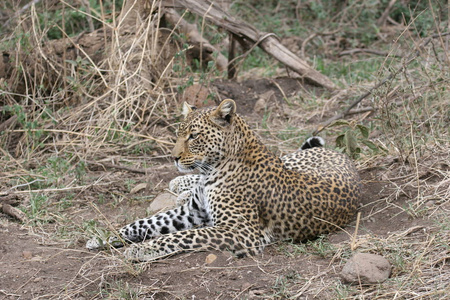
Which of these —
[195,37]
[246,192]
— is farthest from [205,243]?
[195,37]

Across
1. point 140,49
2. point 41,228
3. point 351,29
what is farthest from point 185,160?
point 351,29

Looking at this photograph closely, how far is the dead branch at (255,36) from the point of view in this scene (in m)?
10.6

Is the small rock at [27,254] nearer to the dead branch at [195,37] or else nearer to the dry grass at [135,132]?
the dry grass at [135,132]

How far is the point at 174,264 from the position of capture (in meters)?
6.02

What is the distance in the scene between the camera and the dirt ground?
216 inches

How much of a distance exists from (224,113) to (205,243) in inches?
55.9

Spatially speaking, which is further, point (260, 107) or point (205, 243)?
point (260, 107)

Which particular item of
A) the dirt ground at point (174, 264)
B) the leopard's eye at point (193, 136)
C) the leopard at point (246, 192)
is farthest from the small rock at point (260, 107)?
the leopard's eye at point (193, 136)

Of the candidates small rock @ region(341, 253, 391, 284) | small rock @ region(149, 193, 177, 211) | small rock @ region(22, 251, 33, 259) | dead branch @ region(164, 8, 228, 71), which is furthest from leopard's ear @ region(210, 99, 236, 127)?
dead branch @ region(164, 8, 228, 71)

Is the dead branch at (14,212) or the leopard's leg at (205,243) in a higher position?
the leopard's leg at (205,243)

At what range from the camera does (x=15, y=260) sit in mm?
6250

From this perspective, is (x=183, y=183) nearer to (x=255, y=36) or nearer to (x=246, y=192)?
(x=246, y=192)

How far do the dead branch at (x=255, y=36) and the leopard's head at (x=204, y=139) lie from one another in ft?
12.8

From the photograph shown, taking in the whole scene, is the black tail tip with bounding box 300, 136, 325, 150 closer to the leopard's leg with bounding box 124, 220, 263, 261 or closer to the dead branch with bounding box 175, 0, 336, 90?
the leopard's leg with bounding box 124, 220, 263, 261
